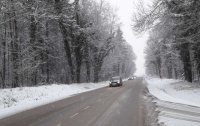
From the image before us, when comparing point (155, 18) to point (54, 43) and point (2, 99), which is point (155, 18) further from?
point (54, 43)

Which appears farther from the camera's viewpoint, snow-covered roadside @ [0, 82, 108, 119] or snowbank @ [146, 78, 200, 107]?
snowbank @ [146, 78, 200, 107]

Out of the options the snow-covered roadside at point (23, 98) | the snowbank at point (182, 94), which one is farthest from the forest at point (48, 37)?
the snowbank at point (182, 94)

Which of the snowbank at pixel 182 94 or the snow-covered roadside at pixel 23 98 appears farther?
the snowbank at pixel 182 94

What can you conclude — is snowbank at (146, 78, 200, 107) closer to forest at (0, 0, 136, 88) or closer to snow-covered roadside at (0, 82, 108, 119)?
snow-covered roadside at (0, 82, 108, 119)

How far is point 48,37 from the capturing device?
45.4 m

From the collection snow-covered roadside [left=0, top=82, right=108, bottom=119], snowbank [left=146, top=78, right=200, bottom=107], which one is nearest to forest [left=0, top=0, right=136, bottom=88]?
snow-covered roadside [left=0, top=82, right=108, bottom=119]

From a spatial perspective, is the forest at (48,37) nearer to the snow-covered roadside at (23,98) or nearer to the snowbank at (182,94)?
the snow-covered roadside at (23,98)

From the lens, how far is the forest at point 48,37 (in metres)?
33.7

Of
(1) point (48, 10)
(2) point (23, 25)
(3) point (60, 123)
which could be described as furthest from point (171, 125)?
(2) point (23, 25)

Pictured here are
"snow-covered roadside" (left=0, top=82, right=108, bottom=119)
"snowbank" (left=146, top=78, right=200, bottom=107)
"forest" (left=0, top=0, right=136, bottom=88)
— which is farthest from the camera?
"forest" (left=0, top=0, right=136, bottom=88)

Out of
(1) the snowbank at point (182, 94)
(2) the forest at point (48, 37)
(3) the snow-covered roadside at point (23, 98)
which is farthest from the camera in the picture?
(2) the forest at point (48, 37)

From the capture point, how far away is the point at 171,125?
10.2 meters

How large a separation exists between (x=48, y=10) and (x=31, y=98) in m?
14.6

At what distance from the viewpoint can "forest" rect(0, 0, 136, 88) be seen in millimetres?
33688
